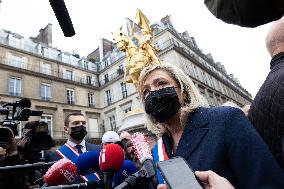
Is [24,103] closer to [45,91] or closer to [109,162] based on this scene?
[109,162]

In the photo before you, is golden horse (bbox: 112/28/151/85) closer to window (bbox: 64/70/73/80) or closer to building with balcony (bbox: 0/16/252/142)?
building with balcony (bbox: 0/16/252/142)

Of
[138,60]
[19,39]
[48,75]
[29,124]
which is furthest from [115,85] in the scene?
[29,124]

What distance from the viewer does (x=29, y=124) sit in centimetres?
245

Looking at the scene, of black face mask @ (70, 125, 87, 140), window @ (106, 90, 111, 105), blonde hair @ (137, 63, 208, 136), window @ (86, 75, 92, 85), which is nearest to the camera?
blonde hair @ (137, 63, 208, 136)

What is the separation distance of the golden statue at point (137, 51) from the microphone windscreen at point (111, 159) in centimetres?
967

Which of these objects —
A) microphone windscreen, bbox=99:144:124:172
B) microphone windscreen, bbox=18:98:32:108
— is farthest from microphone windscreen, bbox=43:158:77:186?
microphone windscreen, bbox=18:98:32:108

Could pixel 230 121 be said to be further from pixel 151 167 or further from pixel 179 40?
pixel 179 40

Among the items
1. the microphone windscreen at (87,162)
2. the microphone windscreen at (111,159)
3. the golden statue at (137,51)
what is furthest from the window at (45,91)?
the microphone windscreen at (111,159)

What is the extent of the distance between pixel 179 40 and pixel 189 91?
3286 cm

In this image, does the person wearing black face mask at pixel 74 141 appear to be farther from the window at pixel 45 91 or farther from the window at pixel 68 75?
the window at pixel 68 75

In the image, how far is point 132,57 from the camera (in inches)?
452

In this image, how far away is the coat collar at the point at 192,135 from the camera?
5.51 ft

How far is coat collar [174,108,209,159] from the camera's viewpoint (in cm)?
168

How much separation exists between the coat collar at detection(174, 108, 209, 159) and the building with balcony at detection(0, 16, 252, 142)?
23.7m
